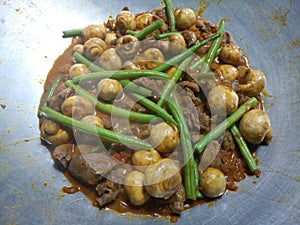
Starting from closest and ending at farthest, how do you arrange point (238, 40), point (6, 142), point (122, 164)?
point (122, 164), point (6, 142), point (238, 40)

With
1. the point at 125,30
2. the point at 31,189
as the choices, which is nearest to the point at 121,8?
the point at 125,30

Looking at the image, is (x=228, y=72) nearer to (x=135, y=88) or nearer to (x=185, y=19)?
(x=185, y=19)

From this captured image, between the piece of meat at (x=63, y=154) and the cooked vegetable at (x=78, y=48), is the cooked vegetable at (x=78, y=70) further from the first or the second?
the piece of meat at (x=63, y=154)

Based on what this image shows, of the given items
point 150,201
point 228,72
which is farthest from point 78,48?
point 150,201

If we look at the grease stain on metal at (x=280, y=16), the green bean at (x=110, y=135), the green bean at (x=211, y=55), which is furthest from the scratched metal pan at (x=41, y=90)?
the green bean at (x=211, y=55)

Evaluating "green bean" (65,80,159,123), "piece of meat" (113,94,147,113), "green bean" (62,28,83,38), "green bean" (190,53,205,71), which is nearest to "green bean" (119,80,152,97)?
"piece of meat" (113,94,147,113)

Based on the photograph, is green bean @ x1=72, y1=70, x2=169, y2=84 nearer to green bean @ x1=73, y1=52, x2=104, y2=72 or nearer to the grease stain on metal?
green bean @ x1=73, y1=52, x2=104, y2=72

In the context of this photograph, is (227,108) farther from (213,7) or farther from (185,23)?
(213,7)
